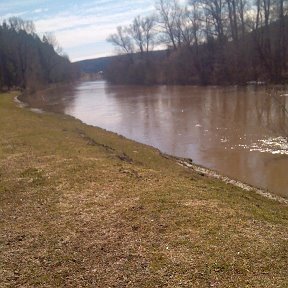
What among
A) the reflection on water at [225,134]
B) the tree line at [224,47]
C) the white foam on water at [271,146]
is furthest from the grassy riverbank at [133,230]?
the tree line at [224,47]

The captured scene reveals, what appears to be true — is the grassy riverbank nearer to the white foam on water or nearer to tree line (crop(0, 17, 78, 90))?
the white foam on water

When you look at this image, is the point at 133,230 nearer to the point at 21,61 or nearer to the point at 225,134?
the point at 225,134

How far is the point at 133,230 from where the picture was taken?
569cm

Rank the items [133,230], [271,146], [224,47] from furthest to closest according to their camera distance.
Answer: [224,47]
[271,146]
[133,230]

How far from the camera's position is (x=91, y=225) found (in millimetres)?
6008

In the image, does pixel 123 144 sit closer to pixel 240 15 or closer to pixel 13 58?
pixel 240 15

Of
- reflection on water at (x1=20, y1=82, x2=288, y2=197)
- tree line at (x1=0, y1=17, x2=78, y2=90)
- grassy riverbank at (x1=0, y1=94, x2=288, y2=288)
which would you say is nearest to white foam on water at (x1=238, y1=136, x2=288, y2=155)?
reflection on water at (x1=20, y1=82, x2=288, y2=197)

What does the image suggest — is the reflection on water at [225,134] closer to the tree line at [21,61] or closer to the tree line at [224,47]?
the tree line at [224,47]

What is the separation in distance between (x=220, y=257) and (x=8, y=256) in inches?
104

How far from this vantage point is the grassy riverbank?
4.47 meters

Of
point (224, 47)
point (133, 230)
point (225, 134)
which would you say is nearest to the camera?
point (133, 230)

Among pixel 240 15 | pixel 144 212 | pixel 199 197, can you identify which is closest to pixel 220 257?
pixel 144 212

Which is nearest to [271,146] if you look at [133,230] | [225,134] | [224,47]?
[225,134]

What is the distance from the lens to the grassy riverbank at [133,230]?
4473 mm
